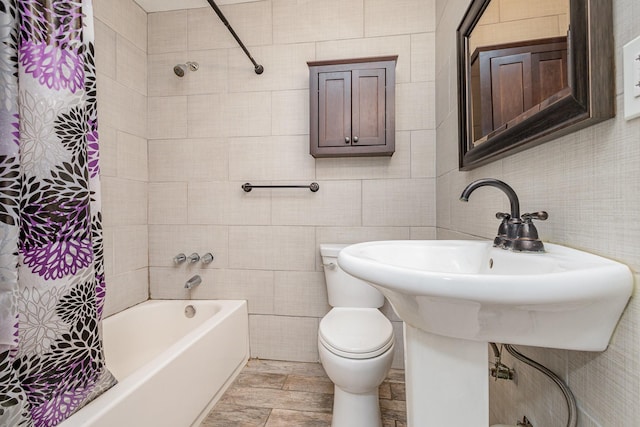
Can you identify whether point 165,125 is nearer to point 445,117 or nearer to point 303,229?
point 303,229

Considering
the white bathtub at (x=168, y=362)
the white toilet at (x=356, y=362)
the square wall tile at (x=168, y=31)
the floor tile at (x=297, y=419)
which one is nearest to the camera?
the white bathtub at (x=168, y=362)

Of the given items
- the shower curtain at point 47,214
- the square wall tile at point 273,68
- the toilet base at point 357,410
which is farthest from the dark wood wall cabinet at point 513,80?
the shower curtain at point 47,214

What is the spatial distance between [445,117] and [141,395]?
1.88 meters

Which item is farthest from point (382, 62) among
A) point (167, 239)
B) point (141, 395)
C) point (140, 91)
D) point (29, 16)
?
point (141, 395)

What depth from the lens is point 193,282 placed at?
1857mm

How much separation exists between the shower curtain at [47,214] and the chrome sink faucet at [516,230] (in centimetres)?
115

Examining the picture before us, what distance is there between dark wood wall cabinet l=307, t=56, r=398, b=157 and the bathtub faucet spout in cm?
116

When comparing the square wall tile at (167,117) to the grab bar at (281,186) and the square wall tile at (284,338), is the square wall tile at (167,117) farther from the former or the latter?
the square wall tile at (284,338)

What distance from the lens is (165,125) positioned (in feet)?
6.45

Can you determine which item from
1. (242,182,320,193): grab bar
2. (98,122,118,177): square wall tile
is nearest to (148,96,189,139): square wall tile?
(98,122,118,177): square wall tile

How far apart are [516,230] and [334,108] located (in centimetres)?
126

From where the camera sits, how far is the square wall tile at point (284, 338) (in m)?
1.85

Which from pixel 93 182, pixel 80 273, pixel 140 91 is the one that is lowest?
pixel 80 273

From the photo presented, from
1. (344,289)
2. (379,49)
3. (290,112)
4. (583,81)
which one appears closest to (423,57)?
(379,49)
